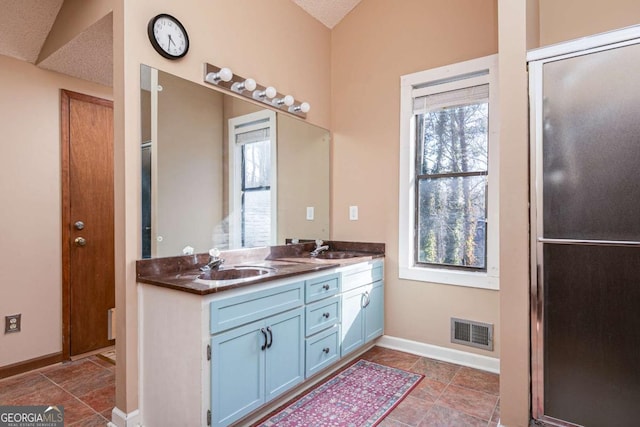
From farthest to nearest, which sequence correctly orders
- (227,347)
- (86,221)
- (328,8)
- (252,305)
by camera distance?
(328,8) < (86,221) < (252,305) < (227,347)

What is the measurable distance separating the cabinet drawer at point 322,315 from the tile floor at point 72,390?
1256 millimetres

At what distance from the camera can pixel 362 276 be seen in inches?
112

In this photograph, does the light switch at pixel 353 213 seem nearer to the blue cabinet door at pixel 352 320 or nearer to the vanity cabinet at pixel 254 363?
the blue cabinet door at pixel 352 320

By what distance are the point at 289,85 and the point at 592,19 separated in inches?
84.6

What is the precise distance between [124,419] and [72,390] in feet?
2.54

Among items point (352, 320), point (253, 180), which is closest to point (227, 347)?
point (352, 320)

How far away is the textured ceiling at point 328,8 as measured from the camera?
320cm

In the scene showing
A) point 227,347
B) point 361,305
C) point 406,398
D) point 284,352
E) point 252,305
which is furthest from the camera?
point 361,305

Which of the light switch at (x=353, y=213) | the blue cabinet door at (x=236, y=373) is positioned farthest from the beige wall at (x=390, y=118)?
the blue cabinet door at (x=236, y=373)

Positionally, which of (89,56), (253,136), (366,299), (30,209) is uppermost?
(89,56)

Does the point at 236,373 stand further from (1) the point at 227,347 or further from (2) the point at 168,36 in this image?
(2) the point at 168,36

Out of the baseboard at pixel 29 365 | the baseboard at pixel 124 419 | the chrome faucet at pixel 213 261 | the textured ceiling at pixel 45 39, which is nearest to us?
the baseboard at pixel 124 419

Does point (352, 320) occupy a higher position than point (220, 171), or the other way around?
point (220, 171)

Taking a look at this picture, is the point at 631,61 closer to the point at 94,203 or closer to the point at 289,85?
the point at 289,85
